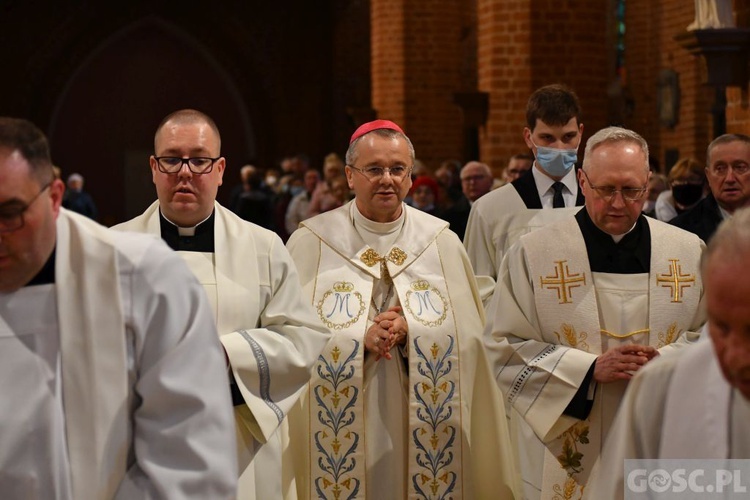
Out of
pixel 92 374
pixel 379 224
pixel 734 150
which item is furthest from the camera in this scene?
pixel 734 150

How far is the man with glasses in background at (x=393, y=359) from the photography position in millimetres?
5301

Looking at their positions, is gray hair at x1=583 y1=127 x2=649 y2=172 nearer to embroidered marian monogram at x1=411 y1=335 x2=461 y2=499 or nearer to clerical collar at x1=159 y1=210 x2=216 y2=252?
embroidered marian monogram at x1=411 y1=335 x2=461 y2=499

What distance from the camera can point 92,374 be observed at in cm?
280

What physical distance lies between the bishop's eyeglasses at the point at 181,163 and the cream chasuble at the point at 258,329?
0.73 feet

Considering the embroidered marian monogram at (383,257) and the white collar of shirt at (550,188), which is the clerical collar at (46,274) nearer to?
the embroidered marian monogram at (383,257)

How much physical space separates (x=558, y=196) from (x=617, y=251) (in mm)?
1441

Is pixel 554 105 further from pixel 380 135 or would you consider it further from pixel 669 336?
pixel 669 336

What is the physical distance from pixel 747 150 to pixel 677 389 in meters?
3.53

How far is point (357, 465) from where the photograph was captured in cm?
534

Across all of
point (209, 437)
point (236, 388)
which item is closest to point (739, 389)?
point (209, 437)

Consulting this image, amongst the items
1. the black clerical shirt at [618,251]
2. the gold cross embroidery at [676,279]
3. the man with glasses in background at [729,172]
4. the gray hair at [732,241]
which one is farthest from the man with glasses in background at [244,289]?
the gray hair at [732,241]

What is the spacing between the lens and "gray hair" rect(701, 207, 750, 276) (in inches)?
84.1

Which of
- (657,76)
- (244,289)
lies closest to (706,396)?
(244,289)

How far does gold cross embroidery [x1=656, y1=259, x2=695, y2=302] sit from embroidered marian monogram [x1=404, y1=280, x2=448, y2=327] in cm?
111
